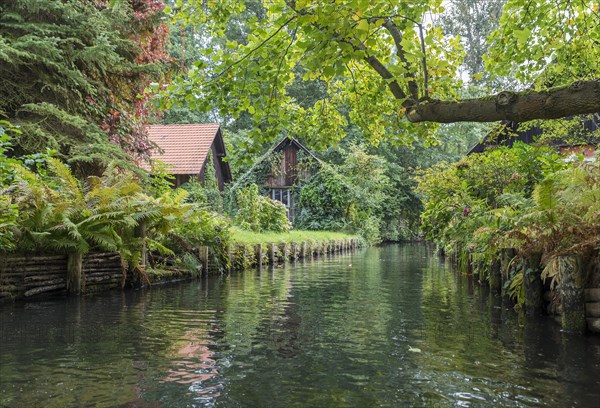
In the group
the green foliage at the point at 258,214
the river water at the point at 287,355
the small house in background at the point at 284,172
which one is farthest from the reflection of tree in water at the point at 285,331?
the small house in background at the point at 284,172

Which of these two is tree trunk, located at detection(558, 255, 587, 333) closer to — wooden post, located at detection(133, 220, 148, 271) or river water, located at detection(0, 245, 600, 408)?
river water, located at detection(0, 245, 600, 408)

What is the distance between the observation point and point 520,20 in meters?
8.81

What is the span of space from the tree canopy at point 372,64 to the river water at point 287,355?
2437 mm

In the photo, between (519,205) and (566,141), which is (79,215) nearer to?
(519,205)

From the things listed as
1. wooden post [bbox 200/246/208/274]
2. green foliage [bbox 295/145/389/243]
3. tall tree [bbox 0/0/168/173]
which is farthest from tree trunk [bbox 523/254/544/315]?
green foliage [bbox 295/145/389/243]

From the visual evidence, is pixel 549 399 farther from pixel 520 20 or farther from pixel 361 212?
pixel 361 212

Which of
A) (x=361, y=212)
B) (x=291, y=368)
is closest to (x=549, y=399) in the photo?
(x=291, y=368)

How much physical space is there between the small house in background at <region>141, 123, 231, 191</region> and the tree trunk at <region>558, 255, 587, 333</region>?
22.8 metres

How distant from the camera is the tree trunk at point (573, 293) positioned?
6.73 metres

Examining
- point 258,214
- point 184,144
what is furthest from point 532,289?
point 184,144

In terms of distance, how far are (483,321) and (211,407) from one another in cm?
488

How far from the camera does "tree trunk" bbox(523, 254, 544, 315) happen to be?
8.02 metres

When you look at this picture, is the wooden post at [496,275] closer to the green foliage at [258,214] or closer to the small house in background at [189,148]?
the green foliage at [258,214]

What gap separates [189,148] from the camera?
3095 cm
